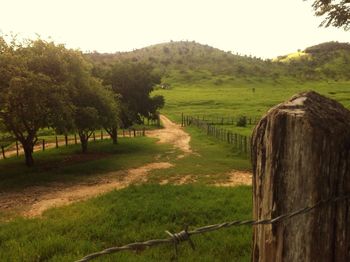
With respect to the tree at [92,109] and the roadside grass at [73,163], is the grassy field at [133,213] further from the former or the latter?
the tree at [92,109]

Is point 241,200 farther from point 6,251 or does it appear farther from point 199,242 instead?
point 6,251

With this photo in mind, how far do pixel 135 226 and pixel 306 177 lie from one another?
7.73 m

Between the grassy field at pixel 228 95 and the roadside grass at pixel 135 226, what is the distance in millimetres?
33600

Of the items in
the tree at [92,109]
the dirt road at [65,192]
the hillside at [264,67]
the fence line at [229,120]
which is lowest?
the fence line at [229,120]

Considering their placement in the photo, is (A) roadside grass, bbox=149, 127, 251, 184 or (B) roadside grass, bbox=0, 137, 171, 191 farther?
(B) roadside grass, bbox=0, 137, 171, 191

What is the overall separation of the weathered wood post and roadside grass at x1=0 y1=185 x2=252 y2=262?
15.7 ft

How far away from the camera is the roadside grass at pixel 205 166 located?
18.8m

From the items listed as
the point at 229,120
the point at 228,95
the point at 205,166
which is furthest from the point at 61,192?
the point at 228,95

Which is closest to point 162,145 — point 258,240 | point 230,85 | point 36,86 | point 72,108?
point 72,108

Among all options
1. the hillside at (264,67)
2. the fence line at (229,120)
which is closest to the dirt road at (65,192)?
the fence line at (229,120)

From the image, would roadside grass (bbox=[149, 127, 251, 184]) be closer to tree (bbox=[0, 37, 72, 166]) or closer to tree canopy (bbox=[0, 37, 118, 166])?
tree canopy (bbox=[0, 37, 118, 166])

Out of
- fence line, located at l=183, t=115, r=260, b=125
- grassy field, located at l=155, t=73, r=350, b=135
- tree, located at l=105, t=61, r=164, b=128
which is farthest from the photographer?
grassy field, located at l=155, t=73, r=350, b=135

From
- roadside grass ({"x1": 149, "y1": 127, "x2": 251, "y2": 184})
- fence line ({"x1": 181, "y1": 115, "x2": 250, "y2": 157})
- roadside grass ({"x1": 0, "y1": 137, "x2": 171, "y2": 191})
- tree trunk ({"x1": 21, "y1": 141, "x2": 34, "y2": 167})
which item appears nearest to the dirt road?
roadside grass ({"x1": 149, "y1": 127, "x2": 251, "y2": 184})

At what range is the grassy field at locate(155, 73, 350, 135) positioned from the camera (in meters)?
68.1
